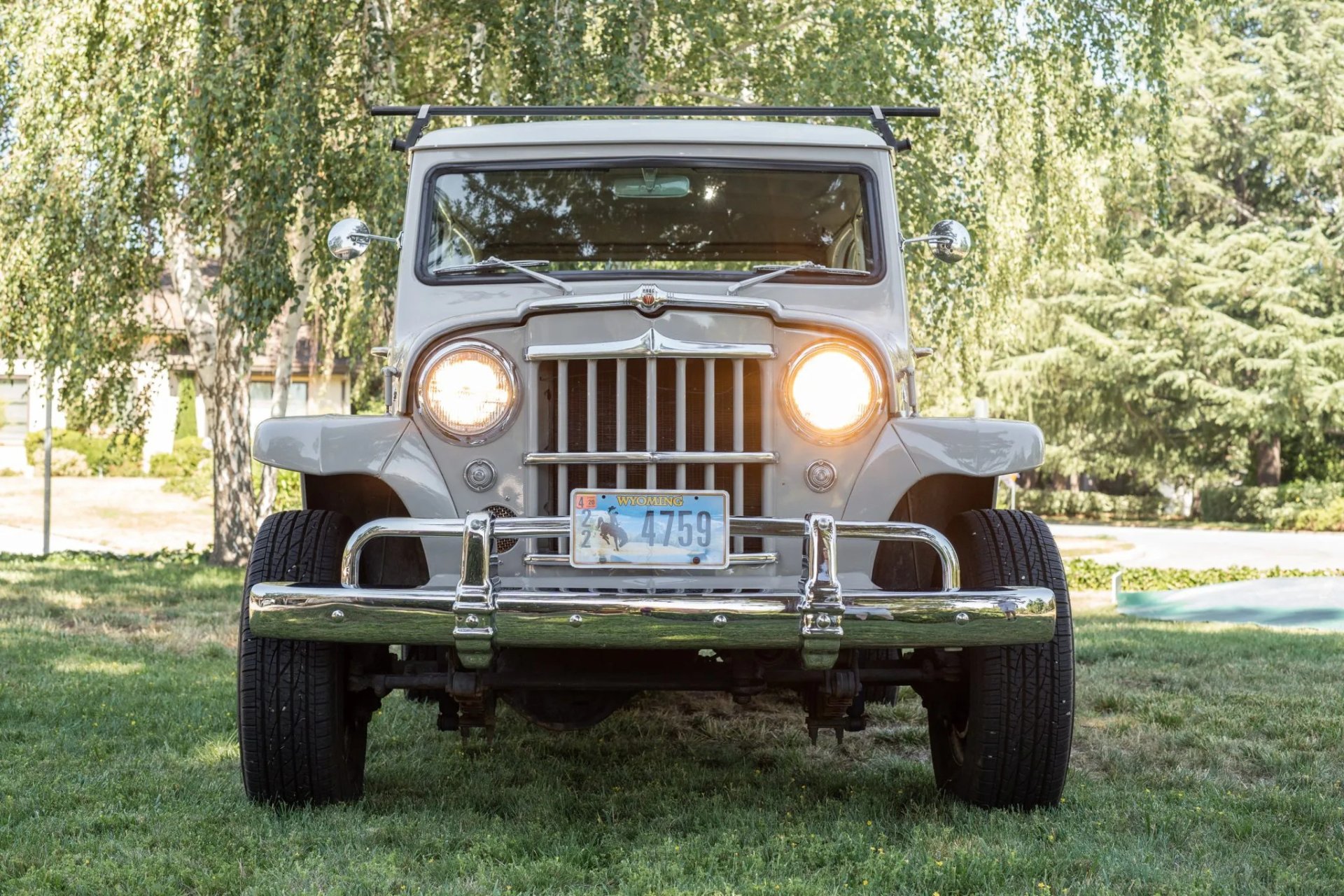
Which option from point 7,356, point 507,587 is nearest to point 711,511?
point 507,587

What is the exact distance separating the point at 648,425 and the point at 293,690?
1.25 meters

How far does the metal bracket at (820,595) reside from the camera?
3143mm

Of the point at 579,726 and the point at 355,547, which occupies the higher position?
the point at 355,547

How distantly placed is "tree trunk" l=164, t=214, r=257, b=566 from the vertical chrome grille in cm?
886

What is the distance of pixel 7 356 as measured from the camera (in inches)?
432

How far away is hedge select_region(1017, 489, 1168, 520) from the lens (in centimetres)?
3108

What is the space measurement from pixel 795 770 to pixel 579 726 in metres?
0.82

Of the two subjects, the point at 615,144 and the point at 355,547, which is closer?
the point at 355,547

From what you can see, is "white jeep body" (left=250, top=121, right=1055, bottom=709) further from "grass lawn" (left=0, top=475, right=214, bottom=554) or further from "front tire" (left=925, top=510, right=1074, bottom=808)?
"grass lawn" (left=0, top=475, right=214, bottom=554)

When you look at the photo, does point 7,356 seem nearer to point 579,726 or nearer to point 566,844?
point 579,726

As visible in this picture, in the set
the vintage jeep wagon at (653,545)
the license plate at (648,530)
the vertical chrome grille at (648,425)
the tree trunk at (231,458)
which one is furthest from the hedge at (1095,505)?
the license plate at (648,530)

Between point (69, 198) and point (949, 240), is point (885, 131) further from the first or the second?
point (69, 198)

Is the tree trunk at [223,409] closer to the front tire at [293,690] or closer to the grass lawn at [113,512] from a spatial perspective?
the grass lawn at [113,512]

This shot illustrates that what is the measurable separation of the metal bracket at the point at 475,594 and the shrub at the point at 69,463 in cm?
2895
